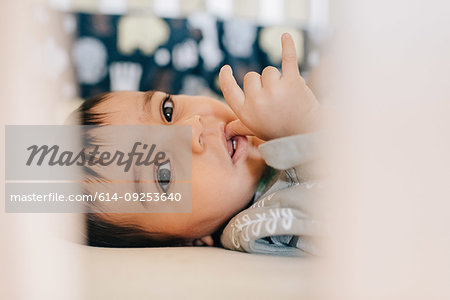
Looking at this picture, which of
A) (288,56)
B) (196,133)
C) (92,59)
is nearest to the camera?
(288,56)

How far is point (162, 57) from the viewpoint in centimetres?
133

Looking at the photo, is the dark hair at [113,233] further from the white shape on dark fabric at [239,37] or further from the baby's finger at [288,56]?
the white shape on dark fabric at [239,37]

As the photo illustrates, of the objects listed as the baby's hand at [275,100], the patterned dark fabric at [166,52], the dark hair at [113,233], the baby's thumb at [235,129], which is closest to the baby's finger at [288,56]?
the baby's hand at [275,100]

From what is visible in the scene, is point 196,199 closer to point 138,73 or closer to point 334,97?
point 334,97

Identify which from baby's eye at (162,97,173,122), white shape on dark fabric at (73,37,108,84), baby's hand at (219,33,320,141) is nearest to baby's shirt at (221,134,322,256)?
baby's hand at (219,33,320,141)

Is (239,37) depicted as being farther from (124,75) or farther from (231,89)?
(231,89)

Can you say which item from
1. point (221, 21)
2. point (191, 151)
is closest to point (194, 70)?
point (221, 21)

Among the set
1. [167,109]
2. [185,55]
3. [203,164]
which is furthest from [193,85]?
[203,164]

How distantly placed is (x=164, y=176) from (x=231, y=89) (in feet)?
0.51

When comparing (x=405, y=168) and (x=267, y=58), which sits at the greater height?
(x=267, y=58)

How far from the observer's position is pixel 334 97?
8.4 inches

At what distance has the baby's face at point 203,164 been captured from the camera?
605 millimetres

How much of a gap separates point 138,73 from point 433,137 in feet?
3.98

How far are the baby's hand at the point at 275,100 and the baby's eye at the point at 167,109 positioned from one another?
15 cm
